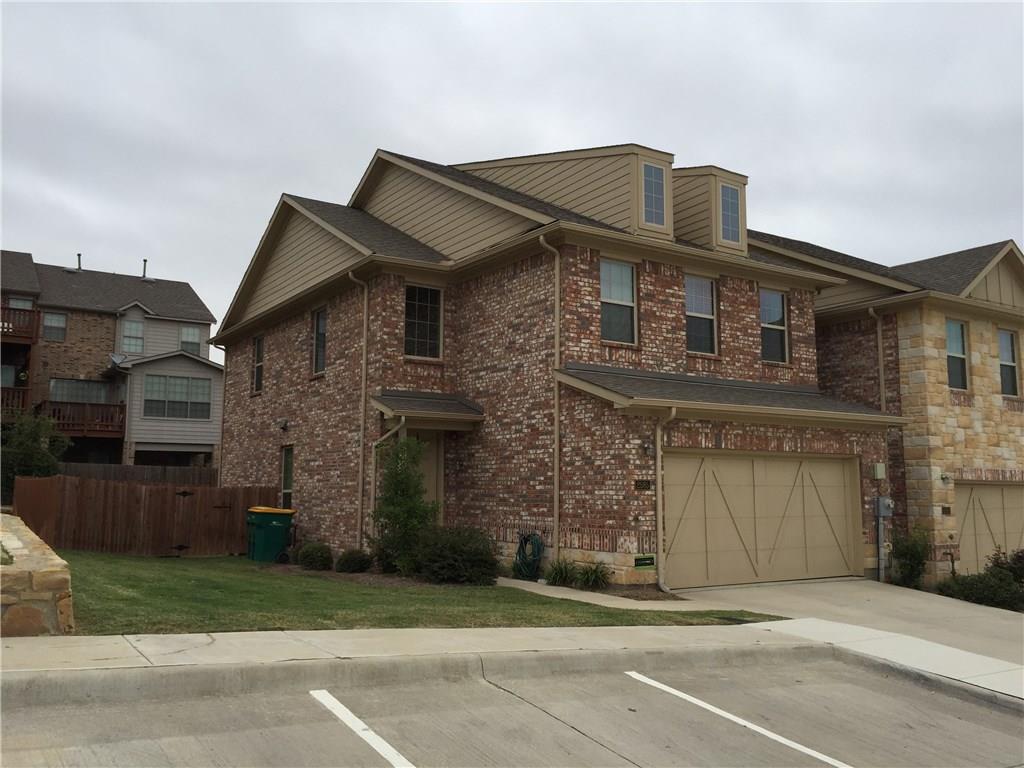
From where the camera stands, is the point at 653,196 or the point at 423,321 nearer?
the point at 653,196

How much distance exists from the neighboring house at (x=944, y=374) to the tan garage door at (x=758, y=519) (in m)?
2.65

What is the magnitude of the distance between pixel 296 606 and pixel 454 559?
4282 millimetres

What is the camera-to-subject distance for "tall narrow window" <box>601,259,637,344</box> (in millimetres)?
16250

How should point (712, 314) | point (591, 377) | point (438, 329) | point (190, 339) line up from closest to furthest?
point (591, 377) < point (712, 314) < point (438, 329) < point (190, 339)

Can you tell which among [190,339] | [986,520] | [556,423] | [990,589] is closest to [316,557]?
[556,423]

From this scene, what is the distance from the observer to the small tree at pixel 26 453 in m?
27.3

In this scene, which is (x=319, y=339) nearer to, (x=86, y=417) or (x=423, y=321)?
A: (x=423, y=321)

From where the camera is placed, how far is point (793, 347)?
18859 mm

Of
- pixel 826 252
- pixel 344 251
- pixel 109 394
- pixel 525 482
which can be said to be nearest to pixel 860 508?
pixel 525 482

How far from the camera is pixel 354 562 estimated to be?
16.7 metres

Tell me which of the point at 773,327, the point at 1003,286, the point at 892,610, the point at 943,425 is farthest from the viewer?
the point at 1003,286

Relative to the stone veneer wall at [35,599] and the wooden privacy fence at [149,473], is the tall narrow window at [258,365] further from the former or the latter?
the stone veneer wall at [35,599]

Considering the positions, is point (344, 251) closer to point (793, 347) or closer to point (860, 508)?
point (793, 347)

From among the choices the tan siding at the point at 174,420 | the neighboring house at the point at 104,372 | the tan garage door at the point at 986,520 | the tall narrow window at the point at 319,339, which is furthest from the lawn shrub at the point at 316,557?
the neighboring house at the point at 104,372
